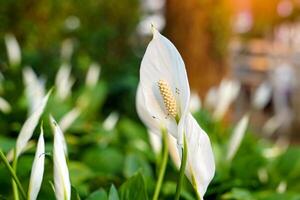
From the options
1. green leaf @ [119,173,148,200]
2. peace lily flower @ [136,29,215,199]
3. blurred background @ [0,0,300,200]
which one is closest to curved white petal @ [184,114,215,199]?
peace lily flower @ [136,29,215,199]

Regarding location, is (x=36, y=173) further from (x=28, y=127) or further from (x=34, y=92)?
(x=34, y=92)

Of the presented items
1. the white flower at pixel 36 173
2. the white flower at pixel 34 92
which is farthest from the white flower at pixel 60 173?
the white flower at pixel 34 92

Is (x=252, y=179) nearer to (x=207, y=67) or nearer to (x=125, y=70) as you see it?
(x=207, y=67)

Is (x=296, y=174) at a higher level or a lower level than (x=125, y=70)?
higher

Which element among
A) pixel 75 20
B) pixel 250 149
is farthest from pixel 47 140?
pixel 75 20

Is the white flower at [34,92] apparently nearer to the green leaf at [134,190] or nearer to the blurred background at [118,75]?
the blurred background at [118,75]

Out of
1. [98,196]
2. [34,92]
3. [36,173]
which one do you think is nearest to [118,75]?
[34,92]

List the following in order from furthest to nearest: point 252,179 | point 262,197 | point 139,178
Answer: point 252,179
point 262,197
point 139,178
